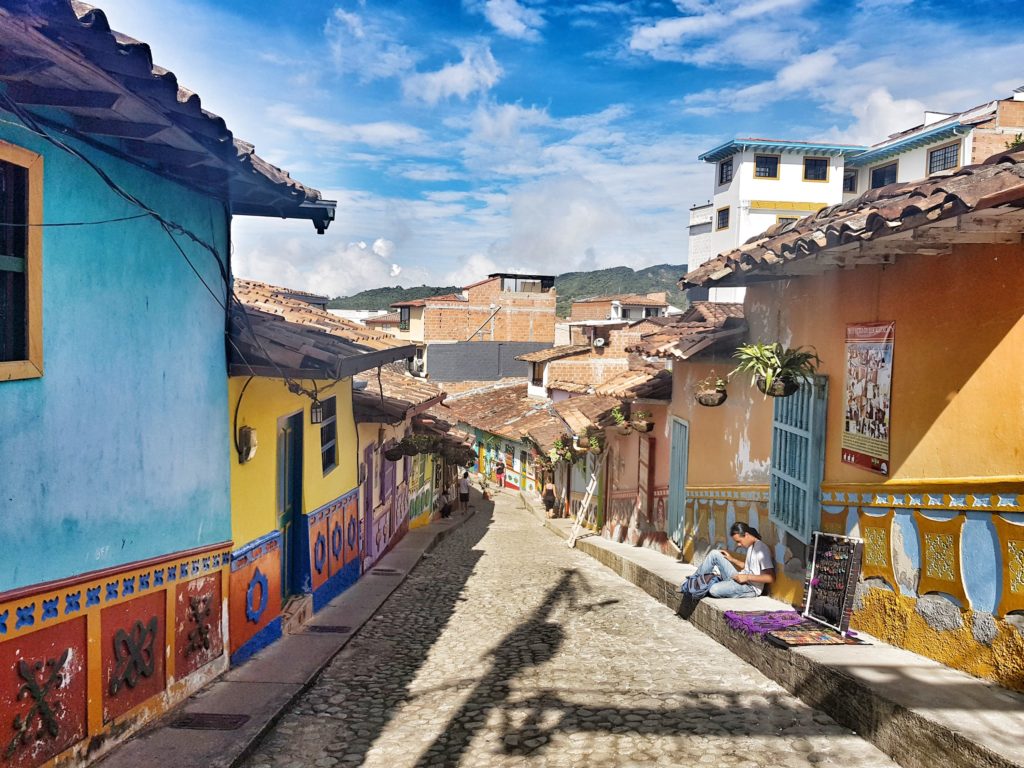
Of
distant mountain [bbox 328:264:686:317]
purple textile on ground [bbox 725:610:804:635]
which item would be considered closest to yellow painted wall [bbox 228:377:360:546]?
purple textile on ground [bbox 725:610:804:635]

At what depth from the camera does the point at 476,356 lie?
165ft

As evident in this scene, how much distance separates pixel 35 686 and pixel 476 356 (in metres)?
46.1

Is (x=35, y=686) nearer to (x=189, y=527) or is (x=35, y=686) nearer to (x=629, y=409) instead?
(x=189, y=527)

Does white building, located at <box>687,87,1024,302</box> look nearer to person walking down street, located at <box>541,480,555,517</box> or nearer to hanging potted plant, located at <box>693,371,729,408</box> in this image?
person walking down street, located at <box>541,480,555,517</box>

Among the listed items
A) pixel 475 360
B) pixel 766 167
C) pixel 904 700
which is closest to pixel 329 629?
pixel 904 700

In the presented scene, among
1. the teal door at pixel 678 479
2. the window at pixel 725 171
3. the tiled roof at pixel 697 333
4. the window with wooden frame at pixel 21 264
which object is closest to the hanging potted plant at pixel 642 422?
the teal door at pixel 678 479

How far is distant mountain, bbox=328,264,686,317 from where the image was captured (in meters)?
91.1

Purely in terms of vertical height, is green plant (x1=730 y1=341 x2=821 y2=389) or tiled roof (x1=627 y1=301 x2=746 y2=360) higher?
tiled roof (x1=627 y1=301 x2=746 y2=360)

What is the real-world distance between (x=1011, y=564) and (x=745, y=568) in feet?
13.0

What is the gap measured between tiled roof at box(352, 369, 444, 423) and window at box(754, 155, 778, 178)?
29.3 meters

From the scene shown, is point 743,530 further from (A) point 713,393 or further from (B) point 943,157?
(B) point 943,157

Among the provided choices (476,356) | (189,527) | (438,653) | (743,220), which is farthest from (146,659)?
(476,356)

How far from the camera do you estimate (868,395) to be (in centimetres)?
677

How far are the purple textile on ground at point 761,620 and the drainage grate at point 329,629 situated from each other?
163 inches
